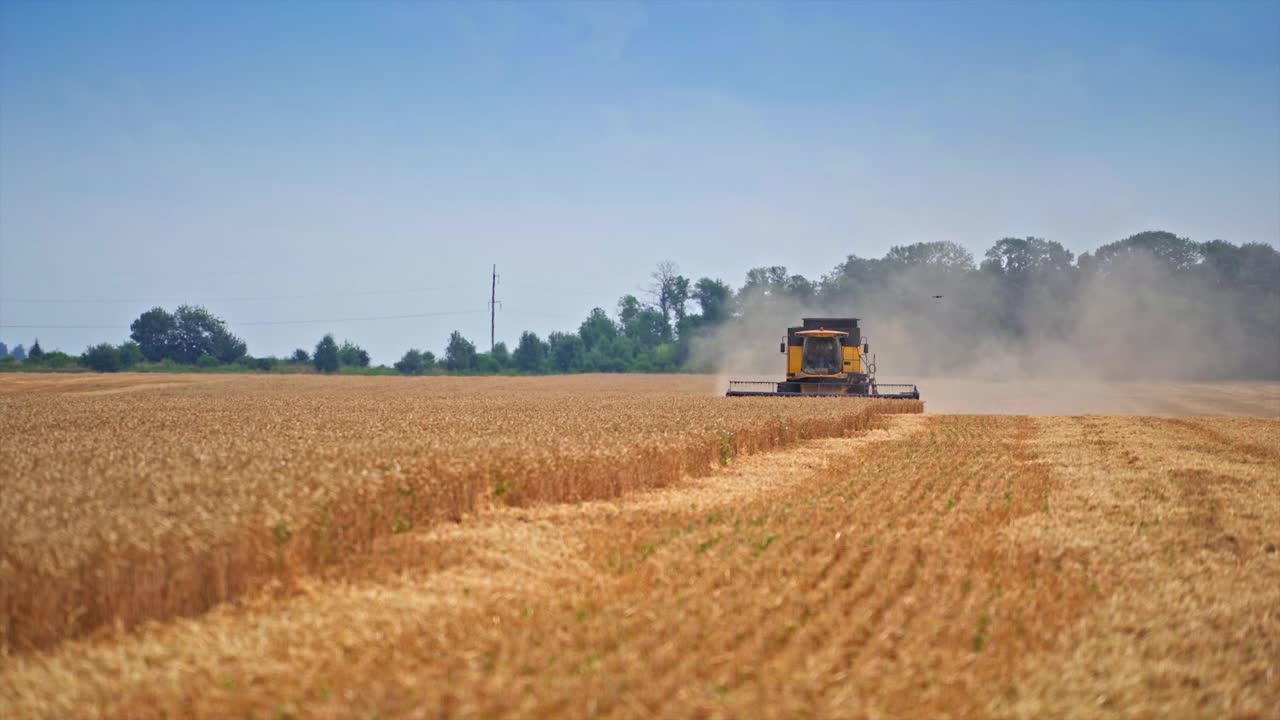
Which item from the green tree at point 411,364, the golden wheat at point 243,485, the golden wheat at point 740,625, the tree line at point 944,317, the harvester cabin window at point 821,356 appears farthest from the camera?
the green tree at point 411,364

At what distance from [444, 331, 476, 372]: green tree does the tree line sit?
0.37 feet

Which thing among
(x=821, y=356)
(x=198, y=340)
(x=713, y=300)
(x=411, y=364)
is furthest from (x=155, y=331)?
(x=821, y=356)

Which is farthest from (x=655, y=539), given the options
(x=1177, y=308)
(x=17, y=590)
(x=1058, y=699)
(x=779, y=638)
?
(x=1177, y=308)

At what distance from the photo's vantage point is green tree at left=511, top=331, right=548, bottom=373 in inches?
3654

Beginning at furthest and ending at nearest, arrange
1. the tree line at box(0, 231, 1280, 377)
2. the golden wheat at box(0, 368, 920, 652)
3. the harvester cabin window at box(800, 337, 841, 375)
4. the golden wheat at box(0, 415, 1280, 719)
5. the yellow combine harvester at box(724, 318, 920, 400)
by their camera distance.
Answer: the tree line at box(0, 231, 1280, 377) < the harvester cabin window at box(800, 337, 841, 375) < the yellow combine harvester at box(724, 318, 920, 400) < the golden wheat at box(0, 368, 920, 652) < the golden wheat at box(0, 415, 1280, 719)

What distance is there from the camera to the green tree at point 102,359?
2825 inches

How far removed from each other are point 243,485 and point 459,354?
81.6 metres

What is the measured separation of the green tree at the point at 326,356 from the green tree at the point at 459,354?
31.9ft

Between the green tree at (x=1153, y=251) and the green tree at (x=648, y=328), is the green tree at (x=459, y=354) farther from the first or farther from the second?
the green tree at (x=1153, y=251)

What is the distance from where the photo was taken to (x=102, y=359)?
72.3 meters

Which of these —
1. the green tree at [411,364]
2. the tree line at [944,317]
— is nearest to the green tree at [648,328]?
the tree line at [944,317]

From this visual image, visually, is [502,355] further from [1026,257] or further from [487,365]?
[1026,257]

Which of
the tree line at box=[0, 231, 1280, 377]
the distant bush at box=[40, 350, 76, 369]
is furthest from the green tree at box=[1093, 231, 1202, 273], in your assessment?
the distant bush at box=[40, 350, 76, 369]

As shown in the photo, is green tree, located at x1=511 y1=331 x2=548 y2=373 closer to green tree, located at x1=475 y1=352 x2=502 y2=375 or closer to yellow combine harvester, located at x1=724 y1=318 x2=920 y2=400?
green tree, located at x1=475 y1=352 x2=502 y2=375
